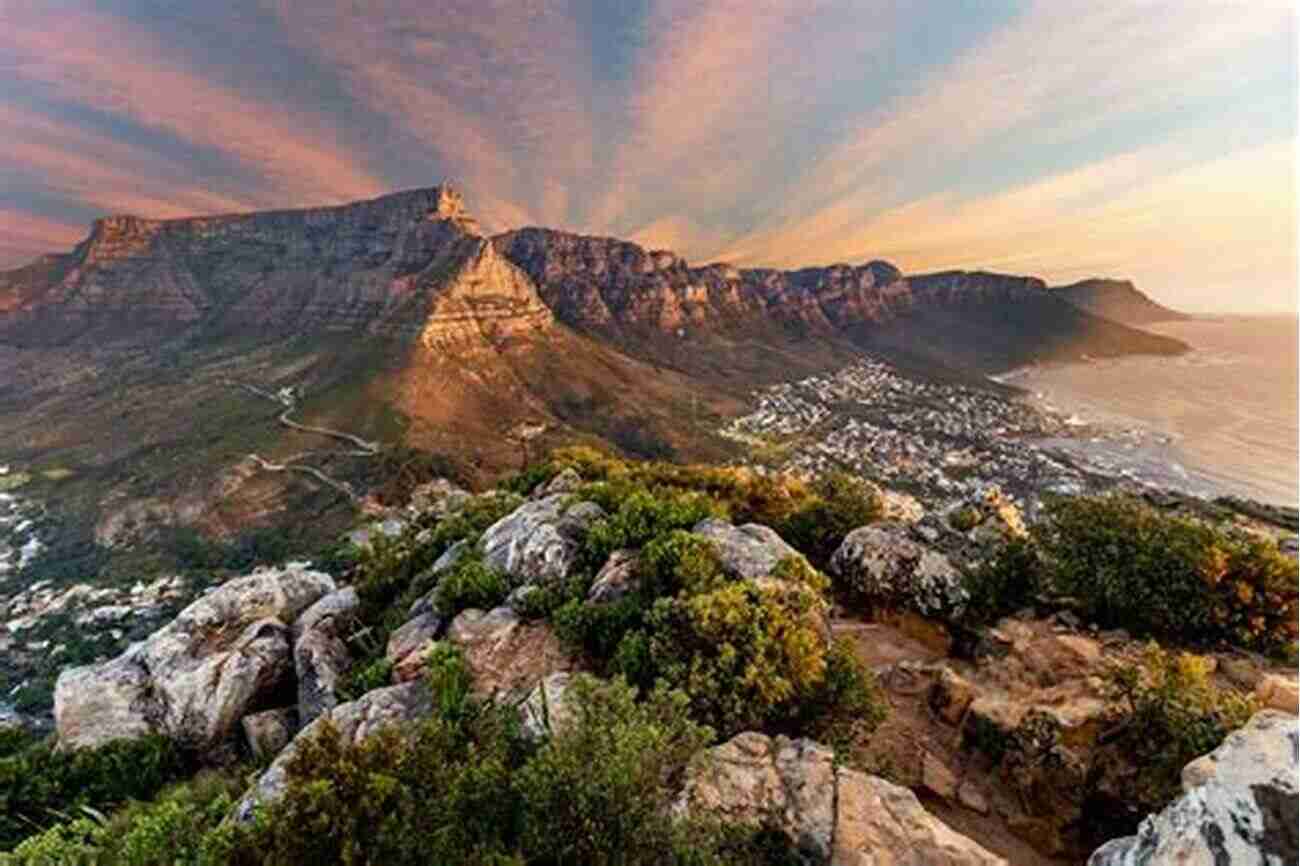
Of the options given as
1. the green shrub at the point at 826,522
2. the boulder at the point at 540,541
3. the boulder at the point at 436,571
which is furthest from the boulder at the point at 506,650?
the green shrub at the point at 826,522

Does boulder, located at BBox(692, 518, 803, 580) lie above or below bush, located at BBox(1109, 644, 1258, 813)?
above

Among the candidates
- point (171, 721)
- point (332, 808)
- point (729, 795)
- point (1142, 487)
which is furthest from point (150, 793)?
point (1142, 487)

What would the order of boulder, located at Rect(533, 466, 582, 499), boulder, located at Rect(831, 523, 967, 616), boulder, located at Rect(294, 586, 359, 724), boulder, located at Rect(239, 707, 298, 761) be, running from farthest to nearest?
1. boulder, located at Rect(533, 466, 582, 499)
2. boulder, located at Rect(831, 523, 967, 616)
3. boulder, located at Rect(294, 586, 359, 724)
4. boulder, located at Rect(239, 707, 298, 761)

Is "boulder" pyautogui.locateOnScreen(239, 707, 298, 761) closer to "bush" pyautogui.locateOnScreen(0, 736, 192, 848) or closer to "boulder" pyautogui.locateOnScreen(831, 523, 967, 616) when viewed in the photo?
"bush" pyautogui.locateOnScreen(0, 736, 192, 848)

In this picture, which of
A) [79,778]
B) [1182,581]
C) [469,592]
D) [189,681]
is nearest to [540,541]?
[469,592]

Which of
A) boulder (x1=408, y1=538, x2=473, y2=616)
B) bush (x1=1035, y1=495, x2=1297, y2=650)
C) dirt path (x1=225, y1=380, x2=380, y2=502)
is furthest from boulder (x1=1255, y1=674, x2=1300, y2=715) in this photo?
dirt path (x1=225, y1=380, x2=380, y2=502)

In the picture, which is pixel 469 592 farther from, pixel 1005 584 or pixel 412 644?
pixel 1005 584
